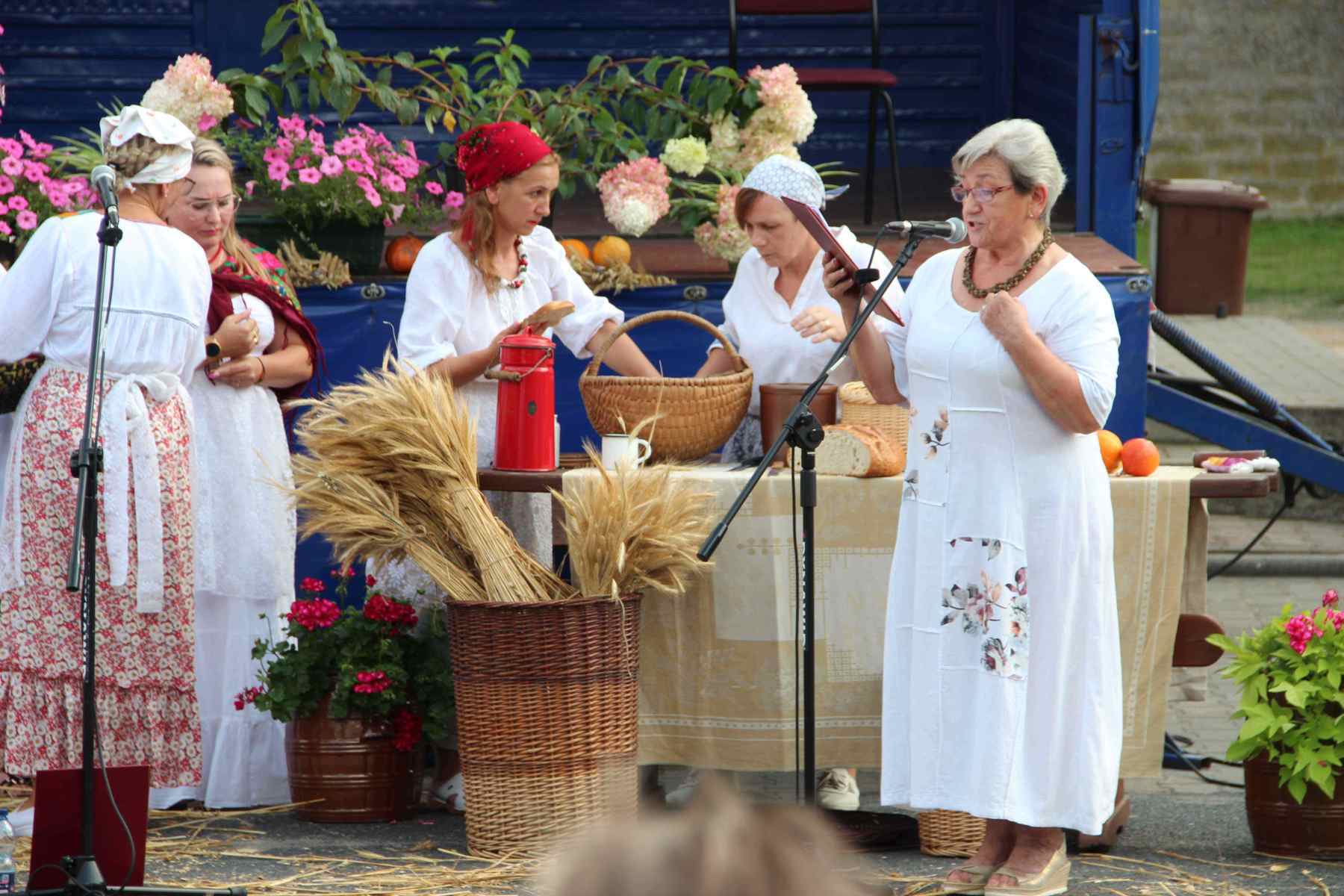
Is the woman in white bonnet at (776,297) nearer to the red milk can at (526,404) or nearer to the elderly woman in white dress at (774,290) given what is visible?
the elderly woman in white dress at (774,290)

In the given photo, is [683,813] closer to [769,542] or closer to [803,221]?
[803,221]

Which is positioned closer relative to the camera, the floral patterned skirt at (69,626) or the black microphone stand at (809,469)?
the black microphone stand at (809,469)

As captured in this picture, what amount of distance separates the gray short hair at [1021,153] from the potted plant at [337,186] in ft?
8.86

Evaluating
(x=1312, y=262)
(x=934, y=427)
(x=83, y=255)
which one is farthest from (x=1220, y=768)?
(x=1312, y=262)

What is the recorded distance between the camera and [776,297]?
15.5 ft

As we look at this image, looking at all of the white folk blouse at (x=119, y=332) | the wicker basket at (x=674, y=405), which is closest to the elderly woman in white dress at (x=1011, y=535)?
the wicker basket at (x=674, y=405)

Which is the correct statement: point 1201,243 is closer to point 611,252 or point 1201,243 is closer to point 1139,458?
point 611,252

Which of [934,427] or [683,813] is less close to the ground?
[934,427]

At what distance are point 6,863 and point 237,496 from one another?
1.34m

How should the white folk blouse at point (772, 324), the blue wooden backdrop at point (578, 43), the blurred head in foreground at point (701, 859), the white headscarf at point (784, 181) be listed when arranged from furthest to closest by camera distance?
the blue wooden backdrop at point (578, 43) < the white folk blouse at point (772, 324) < the white headscarf at point (784, 181) < the blurred head in foreground at point (701, 859)

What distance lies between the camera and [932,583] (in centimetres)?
385

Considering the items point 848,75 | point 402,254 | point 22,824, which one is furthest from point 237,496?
point 848,75

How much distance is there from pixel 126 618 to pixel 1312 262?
38.1 ft

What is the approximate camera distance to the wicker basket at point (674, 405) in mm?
4410
